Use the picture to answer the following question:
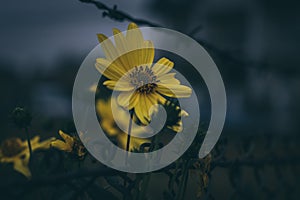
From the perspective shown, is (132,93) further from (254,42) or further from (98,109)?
(254,42)

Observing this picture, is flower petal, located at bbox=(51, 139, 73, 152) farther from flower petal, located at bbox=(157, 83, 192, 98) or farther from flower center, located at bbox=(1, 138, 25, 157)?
flower center, located at bbox=(1, 138, 25, 157)

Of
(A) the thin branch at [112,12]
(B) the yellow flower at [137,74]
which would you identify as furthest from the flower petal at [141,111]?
(A) the thin branch at [112,12]

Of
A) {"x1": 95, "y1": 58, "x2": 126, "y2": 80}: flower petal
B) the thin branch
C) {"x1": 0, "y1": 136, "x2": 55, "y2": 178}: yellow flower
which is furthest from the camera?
{"x1": 0, "y1": 136, "x2": 55, "y2": 178}: yellow flower

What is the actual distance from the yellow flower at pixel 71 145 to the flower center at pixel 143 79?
71 mm

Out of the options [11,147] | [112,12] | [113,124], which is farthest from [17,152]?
[112,12]

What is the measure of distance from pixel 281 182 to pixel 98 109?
419mm

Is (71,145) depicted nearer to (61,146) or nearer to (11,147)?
(61,146)

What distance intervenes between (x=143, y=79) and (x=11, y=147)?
318 mm

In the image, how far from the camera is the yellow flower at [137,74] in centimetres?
36

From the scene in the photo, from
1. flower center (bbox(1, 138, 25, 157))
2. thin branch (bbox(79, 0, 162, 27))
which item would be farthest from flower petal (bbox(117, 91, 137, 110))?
flower center (bbox(1, 138, 25, 157))

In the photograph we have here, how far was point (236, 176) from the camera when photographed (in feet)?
1.96

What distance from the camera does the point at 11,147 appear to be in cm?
62

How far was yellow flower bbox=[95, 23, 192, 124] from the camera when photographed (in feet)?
1.19

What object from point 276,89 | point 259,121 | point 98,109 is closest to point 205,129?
point 98,109
